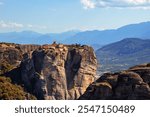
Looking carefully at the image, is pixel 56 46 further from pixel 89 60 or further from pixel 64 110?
pixel 64 110

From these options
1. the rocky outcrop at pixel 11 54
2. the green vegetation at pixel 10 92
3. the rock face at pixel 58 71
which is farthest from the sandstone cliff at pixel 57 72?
the rocky outcrop at pixel 11 54

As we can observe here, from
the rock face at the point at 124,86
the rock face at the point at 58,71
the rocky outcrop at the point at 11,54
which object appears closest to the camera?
the rock face at the point at 124,86

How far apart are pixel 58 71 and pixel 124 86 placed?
45.6 meters

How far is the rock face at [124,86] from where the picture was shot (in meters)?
45.6

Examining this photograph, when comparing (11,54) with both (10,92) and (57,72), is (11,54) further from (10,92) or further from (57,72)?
(10,92)

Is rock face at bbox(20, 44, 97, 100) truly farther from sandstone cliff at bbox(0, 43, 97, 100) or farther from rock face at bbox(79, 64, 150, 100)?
rock face at bbox(79, 64, 150, 100)

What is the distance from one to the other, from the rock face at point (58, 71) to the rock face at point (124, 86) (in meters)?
40.7

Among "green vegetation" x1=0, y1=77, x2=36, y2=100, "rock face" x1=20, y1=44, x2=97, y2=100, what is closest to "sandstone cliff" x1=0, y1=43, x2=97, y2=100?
"rock face" x1=20, y1=44, x2=97, y2=100

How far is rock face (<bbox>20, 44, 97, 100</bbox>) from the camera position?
90125mm

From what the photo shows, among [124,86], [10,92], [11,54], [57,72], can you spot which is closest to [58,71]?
[57,72]

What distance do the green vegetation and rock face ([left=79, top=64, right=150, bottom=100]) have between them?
29.8 metres

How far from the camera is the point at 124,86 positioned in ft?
153

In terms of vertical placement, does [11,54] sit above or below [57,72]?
above

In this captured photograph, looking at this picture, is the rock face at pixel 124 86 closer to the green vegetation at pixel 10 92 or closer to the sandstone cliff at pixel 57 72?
the green vegetation at pixel 10 92
